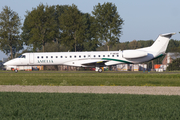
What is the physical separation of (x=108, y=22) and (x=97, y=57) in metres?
19.2

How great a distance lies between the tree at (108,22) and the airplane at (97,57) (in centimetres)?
1613

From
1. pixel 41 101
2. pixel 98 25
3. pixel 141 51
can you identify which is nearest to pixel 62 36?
pixel 98 25

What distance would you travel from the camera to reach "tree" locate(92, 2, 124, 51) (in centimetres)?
A: 5491

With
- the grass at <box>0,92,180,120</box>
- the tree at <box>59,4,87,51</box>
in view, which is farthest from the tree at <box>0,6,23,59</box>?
the grass at <box>0,92,180,120</box>

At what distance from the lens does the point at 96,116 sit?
806cm

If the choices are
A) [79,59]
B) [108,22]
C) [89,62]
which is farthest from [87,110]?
[108,22]

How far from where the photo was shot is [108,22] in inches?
2178

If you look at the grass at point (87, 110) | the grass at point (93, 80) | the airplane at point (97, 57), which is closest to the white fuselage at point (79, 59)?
the airplane at point (97, 57)

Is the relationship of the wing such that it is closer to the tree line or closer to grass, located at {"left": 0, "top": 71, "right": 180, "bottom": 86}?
grass, located at {"left": 0, "top": 71, "right": 180, "bottom": 86}

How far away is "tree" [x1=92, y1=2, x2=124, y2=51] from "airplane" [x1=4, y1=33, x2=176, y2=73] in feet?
52.9

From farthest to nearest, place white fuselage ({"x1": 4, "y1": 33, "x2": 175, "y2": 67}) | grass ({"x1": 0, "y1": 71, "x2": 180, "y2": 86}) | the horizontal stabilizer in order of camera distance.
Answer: white fuselage ({"x1": 4, "y1": 33, "x2": 175, "y2": 67}) → the horizontal stabilizer → grass ({"x1": 0, "y1": 71, "x2": 180, "y2": 86})

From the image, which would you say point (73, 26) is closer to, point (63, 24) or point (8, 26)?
point (63, 24)

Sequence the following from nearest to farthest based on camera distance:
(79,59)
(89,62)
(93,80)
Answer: (93,80) → (89,62) → (79,59)

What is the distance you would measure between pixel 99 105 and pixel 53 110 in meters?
1.96
